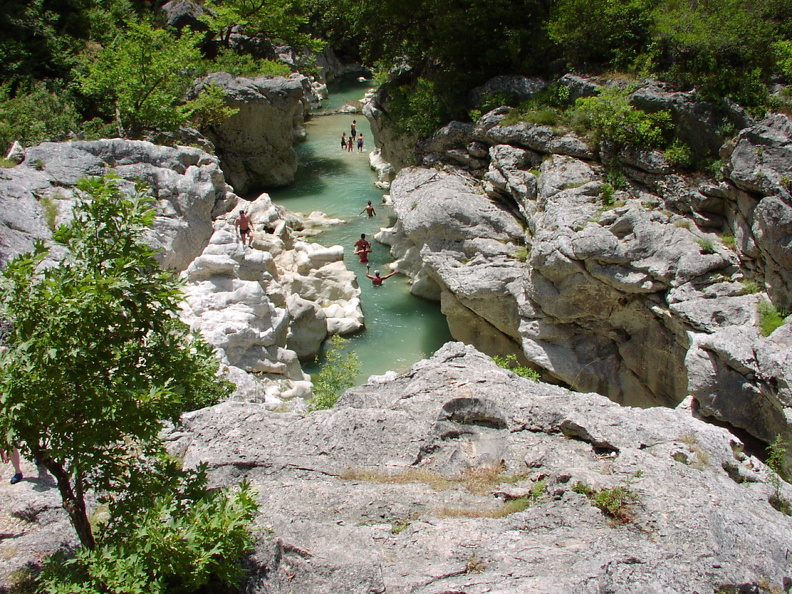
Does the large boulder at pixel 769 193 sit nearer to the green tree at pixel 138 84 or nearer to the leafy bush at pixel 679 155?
the leafy bush at pixel 679 155

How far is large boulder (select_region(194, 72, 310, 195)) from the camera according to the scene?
29453 millimetres

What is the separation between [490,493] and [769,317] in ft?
29.4

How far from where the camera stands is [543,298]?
56.2ft

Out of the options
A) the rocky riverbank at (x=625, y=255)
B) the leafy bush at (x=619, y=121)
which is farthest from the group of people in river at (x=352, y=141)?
the leafy bush at (x=619, y=121)

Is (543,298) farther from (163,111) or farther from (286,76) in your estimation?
(286,76)

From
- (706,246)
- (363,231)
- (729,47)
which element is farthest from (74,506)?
Answer: (363,231)

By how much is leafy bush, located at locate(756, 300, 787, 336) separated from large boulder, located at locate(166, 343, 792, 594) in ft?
17.6

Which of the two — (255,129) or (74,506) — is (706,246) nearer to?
(74,506)

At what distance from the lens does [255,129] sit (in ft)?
101

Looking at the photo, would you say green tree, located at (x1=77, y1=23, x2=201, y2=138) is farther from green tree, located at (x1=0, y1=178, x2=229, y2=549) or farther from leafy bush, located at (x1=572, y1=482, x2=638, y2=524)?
leafy bush, located at (x1=572, y1=482, x2=638, y2=524)

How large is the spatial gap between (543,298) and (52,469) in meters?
13.2

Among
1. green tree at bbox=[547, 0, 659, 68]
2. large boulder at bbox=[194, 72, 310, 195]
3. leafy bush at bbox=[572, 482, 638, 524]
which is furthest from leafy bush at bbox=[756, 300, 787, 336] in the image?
large boulder at bbox=[194, 72, 310, 195]

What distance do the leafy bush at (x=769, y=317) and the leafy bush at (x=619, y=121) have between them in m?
5.86

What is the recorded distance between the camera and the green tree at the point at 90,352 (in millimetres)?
5660
